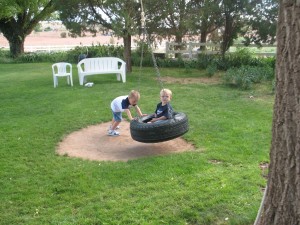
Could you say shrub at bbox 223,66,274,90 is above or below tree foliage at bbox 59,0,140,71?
below

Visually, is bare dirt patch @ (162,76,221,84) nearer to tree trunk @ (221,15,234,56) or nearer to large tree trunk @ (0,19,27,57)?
tree trunk @ (221,15,234,56)

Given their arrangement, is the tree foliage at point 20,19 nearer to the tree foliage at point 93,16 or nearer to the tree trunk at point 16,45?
the tree trunk at point 16,45

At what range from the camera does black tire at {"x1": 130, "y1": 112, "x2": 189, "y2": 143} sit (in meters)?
5.41

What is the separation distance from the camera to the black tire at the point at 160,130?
541cm

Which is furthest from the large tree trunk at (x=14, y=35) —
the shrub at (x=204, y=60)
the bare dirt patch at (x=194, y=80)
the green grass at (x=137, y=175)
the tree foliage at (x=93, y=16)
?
the green grass at (x=137, y=175)

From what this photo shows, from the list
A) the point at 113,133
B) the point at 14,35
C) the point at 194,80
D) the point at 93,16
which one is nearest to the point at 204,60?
the point at 194,80

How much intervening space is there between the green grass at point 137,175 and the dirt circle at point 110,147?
0.23 m

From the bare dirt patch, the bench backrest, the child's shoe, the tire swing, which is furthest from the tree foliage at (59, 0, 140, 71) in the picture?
the tire swing

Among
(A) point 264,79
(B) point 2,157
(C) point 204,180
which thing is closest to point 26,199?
(B) point 2,157

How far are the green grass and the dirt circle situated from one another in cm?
23

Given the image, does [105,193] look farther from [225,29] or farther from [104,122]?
[225,29]

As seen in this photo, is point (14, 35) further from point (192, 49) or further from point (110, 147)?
point (110, 147)

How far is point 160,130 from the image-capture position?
17.7ft

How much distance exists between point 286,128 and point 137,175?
2.66m
